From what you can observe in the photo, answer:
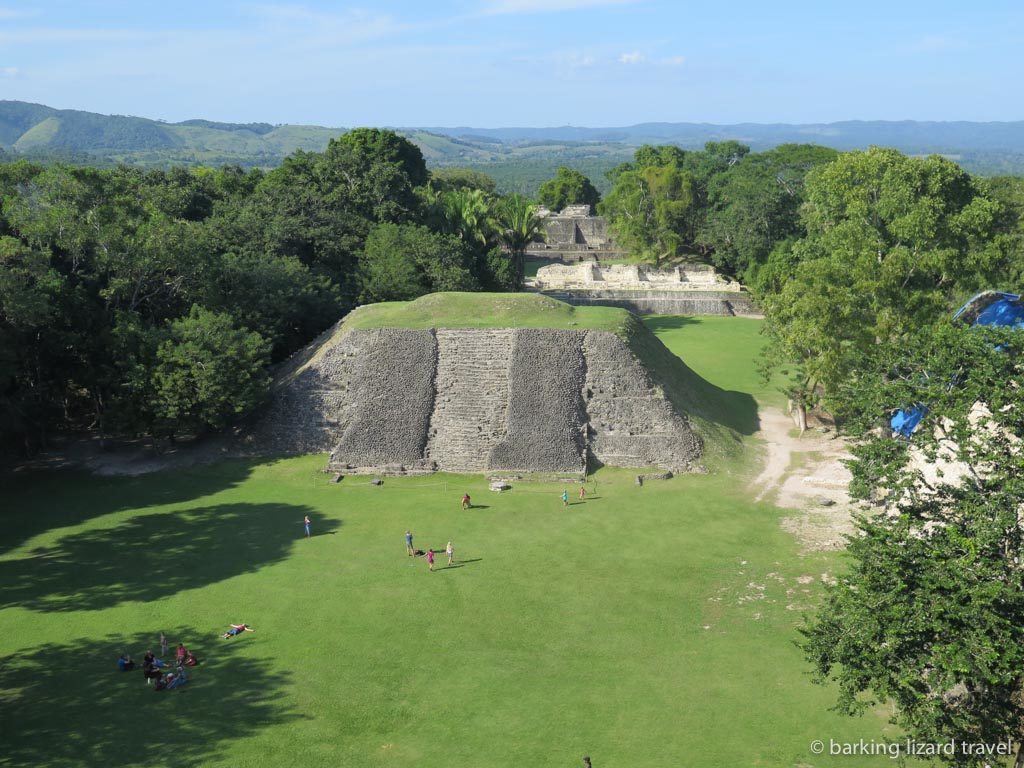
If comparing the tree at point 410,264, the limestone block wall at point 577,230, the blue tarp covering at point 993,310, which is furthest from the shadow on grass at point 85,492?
the limestone block wall at point 577,230

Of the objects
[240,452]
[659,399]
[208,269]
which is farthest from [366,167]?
[659,399]

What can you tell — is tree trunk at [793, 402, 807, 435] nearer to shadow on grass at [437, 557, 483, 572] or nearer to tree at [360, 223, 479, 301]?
shadow on grass at [437, 557, 483, 572]

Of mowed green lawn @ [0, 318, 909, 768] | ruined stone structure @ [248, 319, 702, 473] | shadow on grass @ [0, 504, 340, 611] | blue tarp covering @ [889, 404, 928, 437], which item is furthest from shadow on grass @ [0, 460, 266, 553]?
blue tarp covering @ [889, 404, 928, 437]

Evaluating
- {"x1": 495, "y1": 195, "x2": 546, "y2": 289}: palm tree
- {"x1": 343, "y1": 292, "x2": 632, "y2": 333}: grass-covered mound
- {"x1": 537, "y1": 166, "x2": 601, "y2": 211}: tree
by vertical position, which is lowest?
{"x1": 343, "y1": 292, "x2": 632, "y2": 333}: grass-covered mound

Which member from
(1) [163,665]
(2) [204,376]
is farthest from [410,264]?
(1) [163,665]

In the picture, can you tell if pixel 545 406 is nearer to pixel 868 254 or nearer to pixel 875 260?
pixel 868 254
